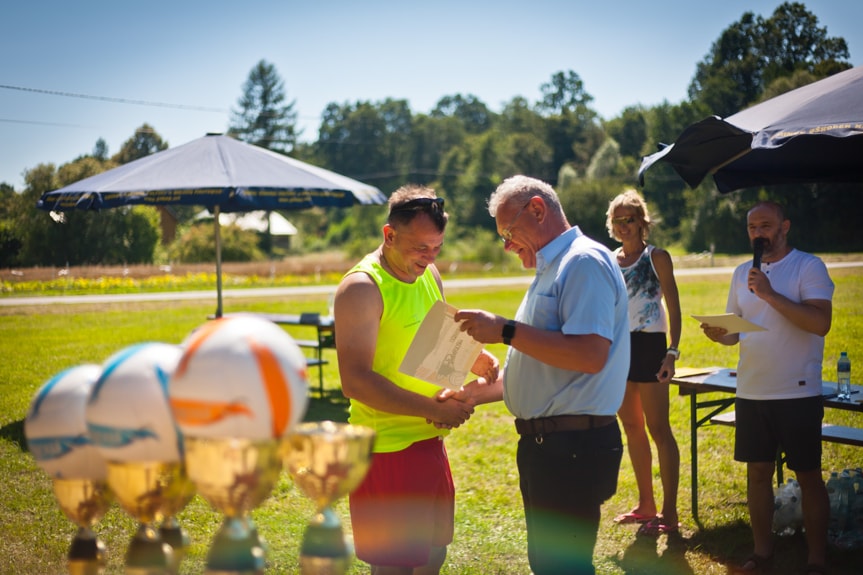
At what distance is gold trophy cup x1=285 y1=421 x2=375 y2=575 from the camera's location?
50.9 inches

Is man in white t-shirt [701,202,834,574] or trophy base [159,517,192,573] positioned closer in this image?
trophy base [159,517,192,573]

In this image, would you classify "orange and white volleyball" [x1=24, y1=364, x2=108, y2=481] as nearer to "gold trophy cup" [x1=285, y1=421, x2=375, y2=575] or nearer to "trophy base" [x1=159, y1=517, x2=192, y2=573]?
"trophy base" [x1=159, y1=517, x2=192, y2=573]

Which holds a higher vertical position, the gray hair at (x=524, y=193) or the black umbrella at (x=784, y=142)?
the black umbrella at (x=784, y=142)

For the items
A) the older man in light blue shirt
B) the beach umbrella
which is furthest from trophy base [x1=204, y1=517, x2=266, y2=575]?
the beach umbrella

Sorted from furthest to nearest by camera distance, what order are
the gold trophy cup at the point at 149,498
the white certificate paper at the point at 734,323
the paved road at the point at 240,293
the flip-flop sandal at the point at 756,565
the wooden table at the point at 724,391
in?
1. the paved road at the point at 240,293
2. the wooden table at the point at 724,391
3. the flip-flop sandal at the point at 756,565
4. the white certificate paper at the point at 734,323
5. the gold trophy cup at the point at 149,498

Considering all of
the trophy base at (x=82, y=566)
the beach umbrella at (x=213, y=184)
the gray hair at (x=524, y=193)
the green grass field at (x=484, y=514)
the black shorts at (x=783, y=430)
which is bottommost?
the green grass field at (x=484, y=514)

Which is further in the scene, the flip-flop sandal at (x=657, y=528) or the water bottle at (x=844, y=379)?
the flip-flop sandal at (x=657, y=528)

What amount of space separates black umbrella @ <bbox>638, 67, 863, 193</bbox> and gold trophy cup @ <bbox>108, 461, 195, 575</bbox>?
341 centimetres

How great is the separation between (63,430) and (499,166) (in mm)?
75994

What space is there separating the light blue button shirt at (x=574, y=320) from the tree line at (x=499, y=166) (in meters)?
10.6

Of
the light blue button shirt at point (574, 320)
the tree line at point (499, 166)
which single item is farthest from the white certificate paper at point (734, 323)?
the tree line at point (499, 166)

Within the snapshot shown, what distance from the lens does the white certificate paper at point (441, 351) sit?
271cm

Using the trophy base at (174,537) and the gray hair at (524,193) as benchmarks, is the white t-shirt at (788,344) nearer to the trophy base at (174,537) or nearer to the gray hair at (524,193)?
the gray hair at (524,193)

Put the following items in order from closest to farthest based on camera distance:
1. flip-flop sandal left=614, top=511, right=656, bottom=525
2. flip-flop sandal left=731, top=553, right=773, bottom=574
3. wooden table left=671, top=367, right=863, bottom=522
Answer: flip-flop sandal left=731, top=553, right=773, bottom=574, wooden table left=671, top=367, right=863, bottom=522, flip-flop sandal left=614, top=511, right=656, bottom=525
